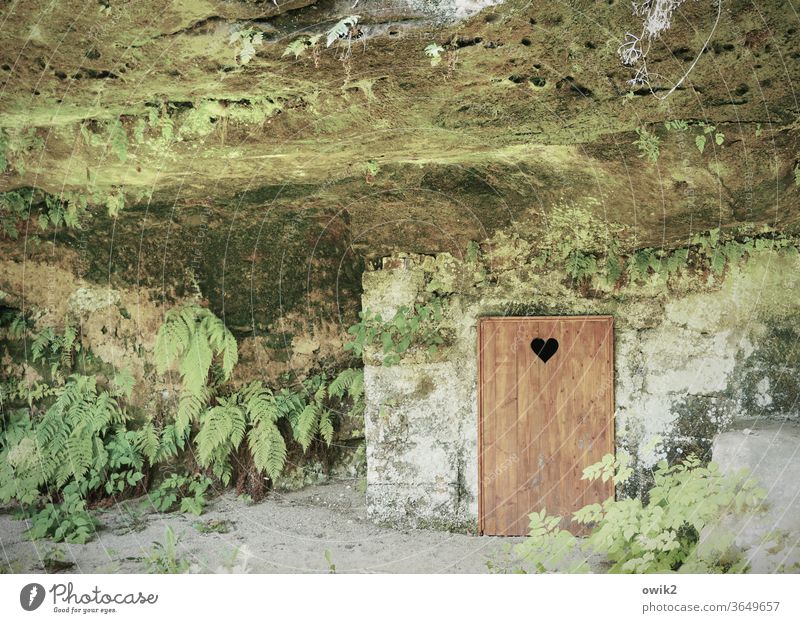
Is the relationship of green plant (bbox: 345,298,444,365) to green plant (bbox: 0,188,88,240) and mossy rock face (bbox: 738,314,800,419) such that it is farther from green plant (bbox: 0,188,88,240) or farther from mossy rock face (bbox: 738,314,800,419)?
green plant (bbox: 0,188,88,240)

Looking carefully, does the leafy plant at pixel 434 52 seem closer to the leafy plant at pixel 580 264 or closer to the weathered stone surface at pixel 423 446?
the leafy plant at pixel 580 264

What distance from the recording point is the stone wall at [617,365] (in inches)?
249

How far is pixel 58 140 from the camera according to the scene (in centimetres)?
584

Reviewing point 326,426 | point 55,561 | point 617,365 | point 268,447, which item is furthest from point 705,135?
point 55,561

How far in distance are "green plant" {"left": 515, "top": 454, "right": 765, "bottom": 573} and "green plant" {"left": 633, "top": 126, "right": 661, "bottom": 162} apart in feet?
Answer: 7.77

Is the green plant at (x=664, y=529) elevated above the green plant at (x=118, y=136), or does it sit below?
below

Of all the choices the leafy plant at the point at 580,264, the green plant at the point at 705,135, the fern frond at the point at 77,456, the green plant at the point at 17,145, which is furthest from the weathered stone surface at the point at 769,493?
the green plant at the point at 17,145

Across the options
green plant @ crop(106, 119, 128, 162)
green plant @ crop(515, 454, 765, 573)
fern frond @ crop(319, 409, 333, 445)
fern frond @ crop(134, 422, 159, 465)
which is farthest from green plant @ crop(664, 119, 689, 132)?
fern frond @ crop(134, 422, 159, 465)

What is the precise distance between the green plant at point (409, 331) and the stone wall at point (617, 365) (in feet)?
Result: 0.26

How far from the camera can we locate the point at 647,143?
5.31m

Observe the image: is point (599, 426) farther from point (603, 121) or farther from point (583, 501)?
point (603, 121)

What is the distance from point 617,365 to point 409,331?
188 cm

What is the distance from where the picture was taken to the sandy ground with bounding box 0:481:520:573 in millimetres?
6004

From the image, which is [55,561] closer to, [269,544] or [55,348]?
[269,544]
